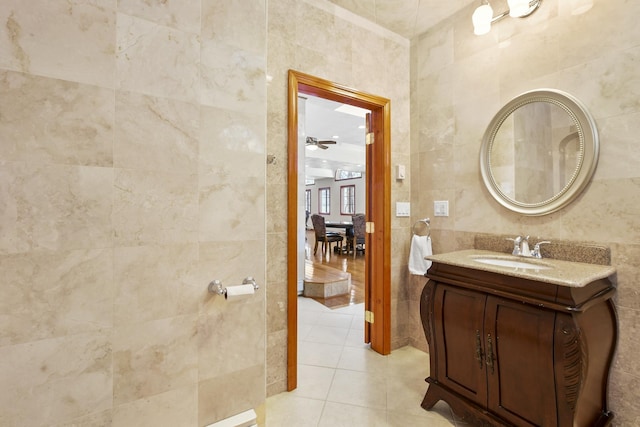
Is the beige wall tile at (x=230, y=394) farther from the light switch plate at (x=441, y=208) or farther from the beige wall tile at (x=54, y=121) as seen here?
the light switch plate at (x=441, y=208)

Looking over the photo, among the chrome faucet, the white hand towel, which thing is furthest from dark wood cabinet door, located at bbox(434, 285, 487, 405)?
the white hand towel

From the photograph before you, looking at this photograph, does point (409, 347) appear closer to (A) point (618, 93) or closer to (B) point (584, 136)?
(B) point (584, 136)

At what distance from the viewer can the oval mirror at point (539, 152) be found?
153 cm

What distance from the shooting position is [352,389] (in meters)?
1.90

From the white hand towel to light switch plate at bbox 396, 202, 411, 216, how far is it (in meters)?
0.25

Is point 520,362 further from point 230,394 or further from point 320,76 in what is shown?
point 320,76

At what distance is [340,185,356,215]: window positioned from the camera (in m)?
11.5

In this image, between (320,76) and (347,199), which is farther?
(347,199)

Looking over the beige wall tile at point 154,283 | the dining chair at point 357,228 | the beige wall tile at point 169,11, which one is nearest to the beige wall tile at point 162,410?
the beige wall tile at point 154,283

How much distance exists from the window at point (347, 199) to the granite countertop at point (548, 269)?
385 inches

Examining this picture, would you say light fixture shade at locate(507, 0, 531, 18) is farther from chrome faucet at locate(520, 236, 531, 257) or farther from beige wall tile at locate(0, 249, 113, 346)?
beige wall tile at locate(0, 249, 113, 346)

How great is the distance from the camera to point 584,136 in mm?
1513

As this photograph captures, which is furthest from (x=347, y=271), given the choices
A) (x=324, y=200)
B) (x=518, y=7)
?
(x=324, y=200)

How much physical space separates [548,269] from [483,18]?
1.55 meters
